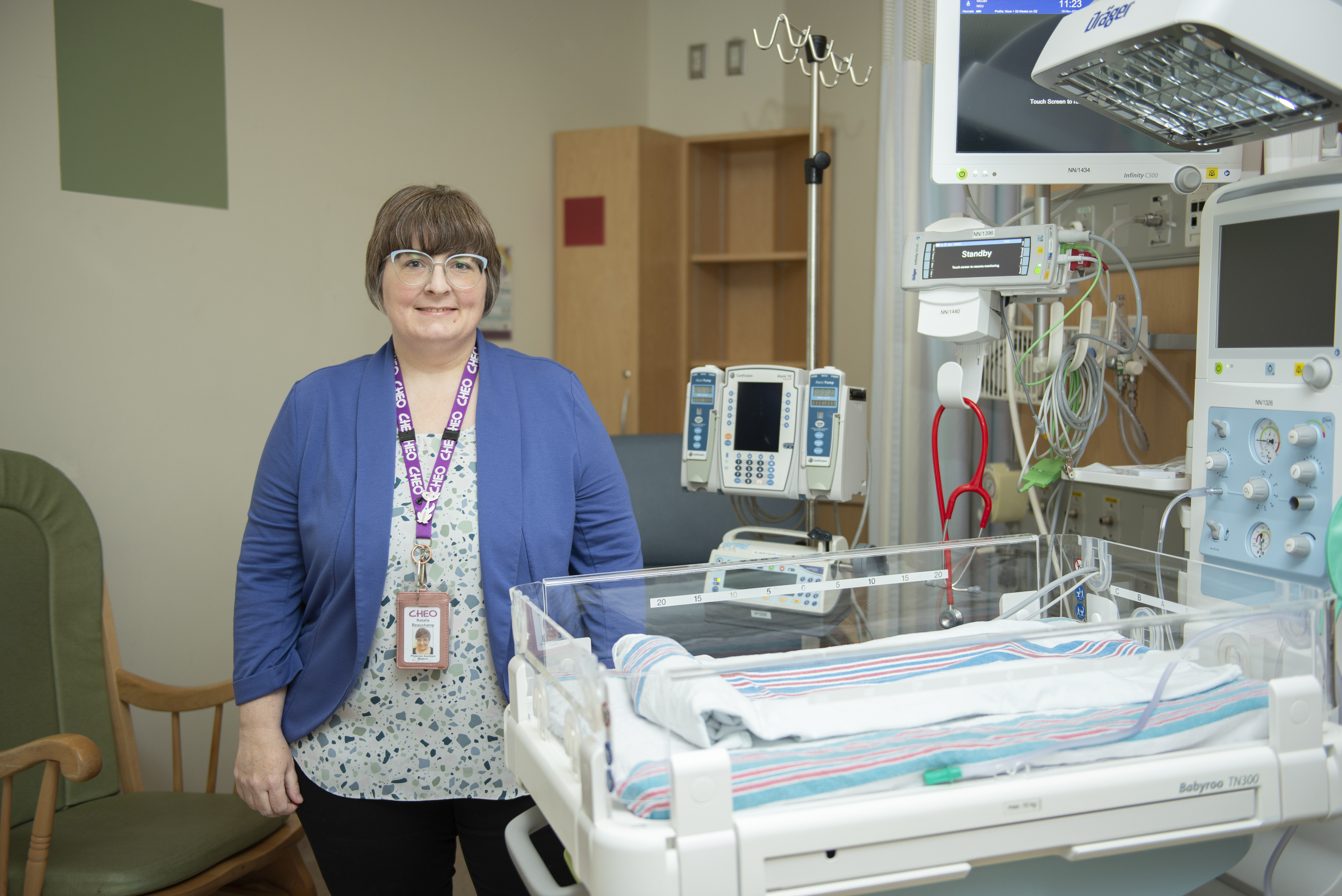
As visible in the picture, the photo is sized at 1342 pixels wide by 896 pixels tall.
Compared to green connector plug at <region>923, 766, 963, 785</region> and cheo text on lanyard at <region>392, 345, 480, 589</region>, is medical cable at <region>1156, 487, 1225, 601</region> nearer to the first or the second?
green connector plug at <region>923, 766, 963, 785</region>

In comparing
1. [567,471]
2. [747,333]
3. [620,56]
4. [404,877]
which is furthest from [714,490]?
[620,56]

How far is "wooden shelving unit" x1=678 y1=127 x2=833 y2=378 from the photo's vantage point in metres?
4.36

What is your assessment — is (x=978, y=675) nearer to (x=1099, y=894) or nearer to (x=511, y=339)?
(x=1099, y=894)

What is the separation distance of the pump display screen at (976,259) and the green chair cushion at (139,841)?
1.65 m

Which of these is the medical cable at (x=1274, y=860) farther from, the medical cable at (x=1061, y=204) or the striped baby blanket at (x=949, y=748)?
the medical cable at (x=1061, y=204)

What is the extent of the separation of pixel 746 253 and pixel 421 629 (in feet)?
11.1

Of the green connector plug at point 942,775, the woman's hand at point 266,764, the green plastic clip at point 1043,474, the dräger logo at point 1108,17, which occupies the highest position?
the dräger logo at point 1108,17

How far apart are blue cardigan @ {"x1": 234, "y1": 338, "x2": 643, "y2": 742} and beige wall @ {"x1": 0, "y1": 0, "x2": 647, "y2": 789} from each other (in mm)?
1373

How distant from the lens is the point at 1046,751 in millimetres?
890

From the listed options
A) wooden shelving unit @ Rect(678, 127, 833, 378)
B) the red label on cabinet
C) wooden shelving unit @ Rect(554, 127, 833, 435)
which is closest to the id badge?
wooden shelving unit @ Rect(554, 127, 833, 435)

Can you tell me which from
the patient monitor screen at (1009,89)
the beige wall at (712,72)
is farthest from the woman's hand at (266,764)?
the beige wall at (712,72)

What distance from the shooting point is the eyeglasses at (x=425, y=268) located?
150cm

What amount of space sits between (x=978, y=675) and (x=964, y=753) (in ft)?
0.36

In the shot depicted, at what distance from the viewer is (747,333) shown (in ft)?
15.2
